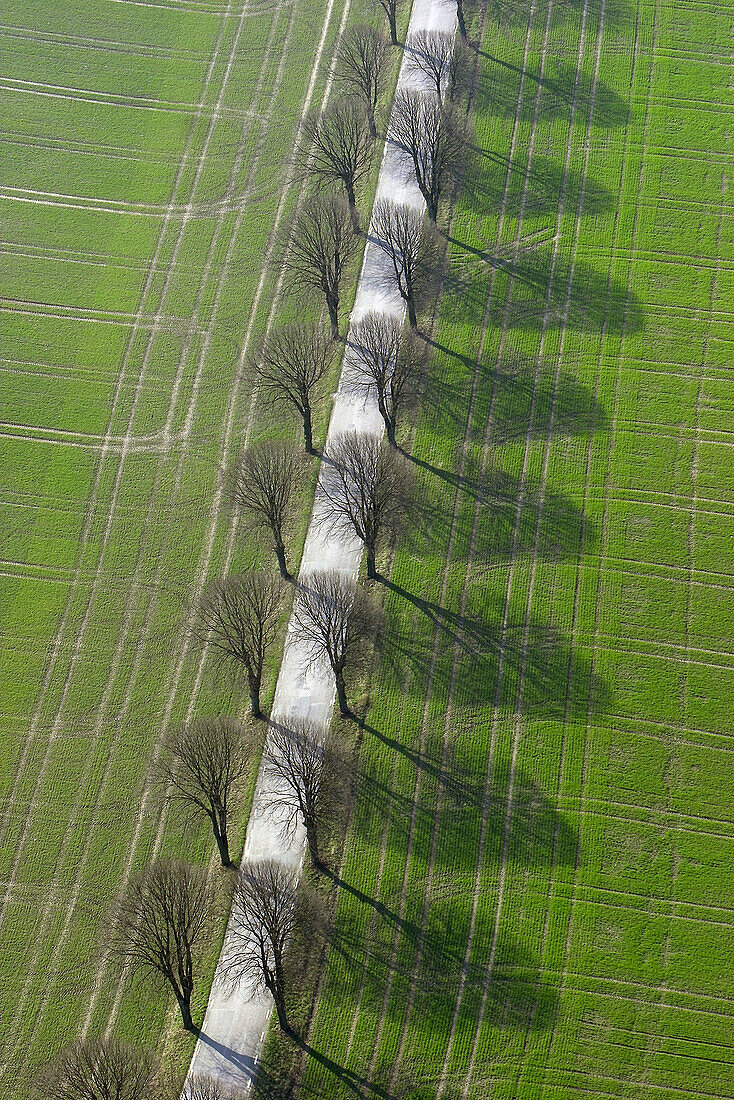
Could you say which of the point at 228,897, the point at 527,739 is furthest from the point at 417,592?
the point at 228,897

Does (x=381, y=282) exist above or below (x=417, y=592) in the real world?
above

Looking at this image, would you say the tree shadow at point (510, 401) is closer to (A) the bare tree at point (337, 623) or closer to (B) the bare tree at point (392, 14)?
(A) the bare tree at point (337, 623)

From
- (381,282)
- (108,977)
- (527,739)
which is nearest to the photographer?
(108,977)

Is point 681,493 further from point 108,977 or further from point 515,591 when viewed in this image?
point 108,977

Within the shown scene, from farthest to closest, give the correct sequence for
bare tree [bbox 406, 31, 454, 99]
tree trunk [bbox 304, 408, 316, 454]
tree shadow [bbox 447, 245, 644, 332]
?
bare tree [bbox 406, 31, 454, 99]
tree shadow [bbox 447, 245, 644, 332]
tree trunk [bbox 304, 408, 316, 454]

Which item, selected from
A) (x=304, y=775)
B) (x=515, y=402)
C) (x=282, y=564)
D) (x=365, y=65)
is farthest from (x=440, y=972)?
(x=365, y=65)

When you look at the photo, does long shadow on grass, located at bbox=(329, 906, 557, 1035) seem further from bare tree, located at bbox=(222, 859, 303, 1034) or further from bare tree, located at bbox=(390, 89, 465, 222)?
bare tree, located at bbox=(390, 89, 465, 222)

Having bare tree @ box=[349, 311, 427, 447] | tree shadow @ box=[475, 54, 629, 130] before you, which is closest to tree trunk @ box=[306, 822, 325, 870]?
bare tree @ box=[349, 311, 427, 447]
